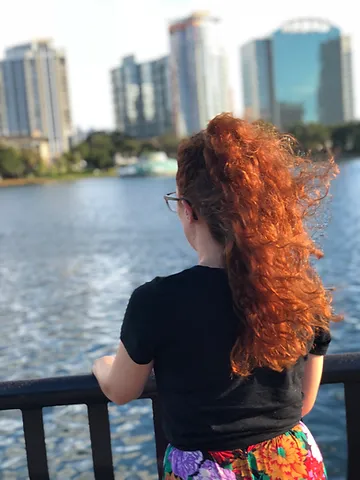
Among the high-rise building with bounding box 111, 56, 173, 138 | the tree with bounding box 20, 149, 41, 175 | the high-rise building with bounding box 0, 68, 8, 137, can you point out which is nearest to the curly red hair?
the tree with bounding box 20, 149, 41, 175

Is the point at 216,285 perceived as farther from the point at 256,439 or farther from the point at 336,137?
the point at 336,137

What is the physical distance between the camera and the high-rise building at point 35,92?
14462 centimetres

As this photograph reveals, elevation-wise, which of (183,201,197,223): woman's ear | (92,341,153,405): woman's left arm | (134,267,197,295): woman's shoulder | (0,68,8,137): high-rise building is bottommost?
(92,341,153,405): woman's left arm

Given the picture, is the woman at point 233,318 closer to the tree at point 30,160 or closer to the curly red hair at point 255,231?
the curly red hair at point 255,231

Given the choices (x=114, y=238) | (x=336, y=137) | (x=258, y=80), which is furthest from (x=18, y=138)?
(x=114, y=238)

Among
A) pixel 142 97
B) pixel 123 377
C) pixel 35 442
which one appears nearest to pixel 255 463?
pixel 123 377

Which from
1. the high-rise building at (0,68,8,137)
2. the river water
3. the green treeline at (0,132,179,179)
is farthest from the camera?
the high-rise building at (0,68,8,137)

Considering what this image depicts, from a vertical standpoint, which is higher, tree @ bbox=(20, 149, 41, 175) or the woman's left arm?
the woman's left arm

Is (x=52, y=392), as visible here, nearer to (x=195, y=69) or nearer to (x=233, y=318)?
(x=233, y=318)

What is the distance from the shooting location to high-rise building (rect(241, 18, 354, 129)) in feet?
416

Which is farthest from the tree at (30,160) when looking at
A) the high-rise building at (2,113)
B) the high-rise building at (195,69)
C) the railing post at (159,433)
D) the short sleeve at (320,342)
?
the short sleeve at (320,342)

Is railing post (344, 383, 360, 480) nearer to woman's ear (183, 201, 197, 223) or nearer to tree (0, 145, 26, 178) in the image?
woman's ear (183, 201, 197, 223)

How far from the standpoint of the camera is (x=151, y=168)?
349ft

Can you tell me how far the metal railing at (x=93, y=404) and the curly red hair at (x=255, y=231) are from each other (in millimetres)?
455
